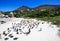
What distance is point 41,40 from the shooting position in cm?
1514

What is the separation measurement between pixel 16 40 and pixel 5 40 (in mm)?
1464

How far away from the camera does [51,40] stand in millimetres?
15102

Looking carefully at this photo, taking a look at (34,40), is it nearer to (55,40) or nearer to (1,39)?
(55,40)

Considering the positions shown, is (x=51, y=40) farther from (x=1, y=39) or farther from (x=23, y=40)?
(x=1, y=39)

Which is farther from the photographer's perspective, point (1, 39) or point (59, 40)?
point (1, 39)

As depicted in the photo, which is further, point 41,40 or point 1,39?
point 1,39

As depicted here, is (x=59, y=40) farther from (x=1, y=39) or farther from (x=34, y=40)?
(x=1, y=39)

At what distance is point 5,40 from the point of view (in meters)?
15.7

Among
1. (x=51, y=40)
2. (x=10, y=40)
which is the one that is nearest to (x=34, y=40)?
(x=51, y=40)

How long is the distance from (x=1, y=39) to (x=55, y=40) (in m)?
7.09

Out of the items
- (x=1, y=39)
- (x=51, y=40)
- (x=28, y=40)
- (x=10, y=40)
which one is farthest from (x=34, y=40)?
(x=1, y=39)

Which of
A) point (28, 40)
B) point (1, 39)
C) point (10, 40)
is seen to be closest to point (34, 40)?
point (28, 40)

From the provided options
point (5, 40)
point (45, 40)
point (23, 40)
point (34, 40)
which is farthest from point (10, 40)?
point (45, 40)

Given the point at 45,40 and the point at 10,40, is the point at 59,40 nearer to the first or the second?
the point at 45,40
